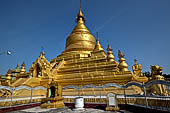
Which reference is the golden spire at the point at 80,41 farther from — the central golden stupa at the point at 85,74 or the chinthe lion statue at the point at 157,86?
the chinthe lion statue at the point at 157,86

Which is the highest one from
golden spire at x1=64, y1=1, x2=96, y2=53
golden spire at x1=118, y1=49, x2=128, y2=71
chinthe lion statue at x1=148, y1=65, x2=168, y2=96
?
golden spire at x1=64, y1=1, x2=96, y2=53

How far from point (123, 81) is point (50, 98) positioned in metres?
9.37

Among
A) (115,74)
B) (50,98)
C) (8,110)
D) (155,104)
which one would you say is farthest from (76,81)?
(155,104)

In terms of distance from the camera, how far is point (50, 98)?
30.6ft

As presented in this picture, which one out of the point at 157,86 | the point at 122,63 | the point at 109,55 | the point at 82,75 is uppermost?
the point at 109,55

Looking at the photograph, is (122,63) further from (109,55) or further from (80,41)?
(80,41)

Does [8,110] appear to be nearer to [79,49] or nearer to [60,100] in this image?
[60,100]

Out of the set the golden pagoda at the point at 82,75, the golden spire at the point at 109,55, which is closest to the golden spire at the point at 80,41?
the golden pagoda at the point at 82,75

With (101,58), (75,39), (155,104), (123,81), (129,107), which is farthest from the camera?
(75,39)

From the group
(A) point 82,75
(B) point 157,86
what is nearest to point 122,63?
(A) point 82,75

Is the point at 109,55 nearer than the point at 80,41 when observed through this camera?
Yes

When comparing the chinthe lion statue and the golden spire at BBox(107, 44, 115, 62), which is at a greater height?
the golden spire at BBox(107, 44, 115, 62)

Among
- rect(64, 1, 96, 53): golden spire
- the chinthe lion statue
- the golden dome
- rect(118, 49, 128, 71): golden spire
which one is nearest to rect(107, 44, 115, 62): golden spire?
rect(118, 49, 128, 71): golden spire

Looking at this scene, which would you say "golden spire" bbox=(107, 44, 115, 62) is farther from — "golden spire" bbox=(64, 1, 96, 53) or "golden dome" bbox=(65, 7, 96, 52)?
"golden dome" bbox=(65, 7, 96, 52)
